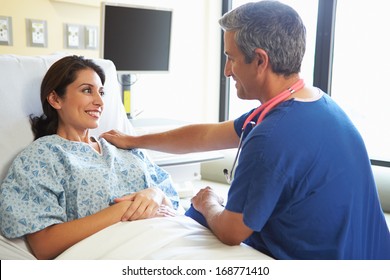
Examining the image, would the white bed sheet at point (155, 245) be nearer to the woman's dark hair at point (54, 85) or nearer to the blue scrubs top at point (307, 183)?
the blue scrubs top at point (307, 183)

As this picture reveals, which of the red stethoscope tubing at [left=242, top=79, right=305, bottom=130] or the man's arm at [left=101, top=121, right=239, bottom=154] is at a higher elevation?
the red stethoscope tubing at [left=242, top=79, right=305, bottom=130]

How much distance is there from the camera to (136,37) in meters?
2.62

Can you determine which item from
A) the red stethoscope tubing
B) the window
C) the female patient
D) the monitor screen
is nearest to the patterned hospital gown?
the female patient

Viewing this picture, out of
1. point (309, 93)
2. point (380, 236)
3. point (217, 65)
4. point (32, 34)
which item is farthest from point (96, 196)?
point (217, 65)

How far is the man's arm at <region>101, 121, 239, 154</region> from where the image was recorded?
1622mm

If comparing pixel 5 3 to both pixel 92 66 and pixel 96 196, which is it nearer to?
pixel 92 66

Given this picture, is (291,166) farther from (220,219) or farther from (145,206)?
(145,206)

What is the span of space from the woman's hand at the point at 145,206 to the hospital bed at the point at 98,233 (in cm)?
5

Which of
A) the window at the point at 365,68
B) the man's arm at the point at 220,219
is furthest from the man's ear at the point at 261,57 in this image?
the window at the point at 365,68

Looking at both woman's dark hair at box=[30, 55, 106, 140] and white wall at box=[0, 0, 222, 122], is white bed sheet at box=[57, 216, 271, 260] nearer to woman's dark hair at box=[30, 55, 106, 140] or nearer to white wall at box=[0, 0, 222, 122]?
woman's dark hair at box=[30, 55, 106, 140]

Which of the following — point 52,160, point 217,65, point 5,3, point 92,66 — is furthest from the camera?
point 217,65

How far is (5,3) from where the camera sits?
7.83ft

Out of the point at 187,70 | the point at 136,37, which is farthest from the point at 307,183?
the point at 187,70
